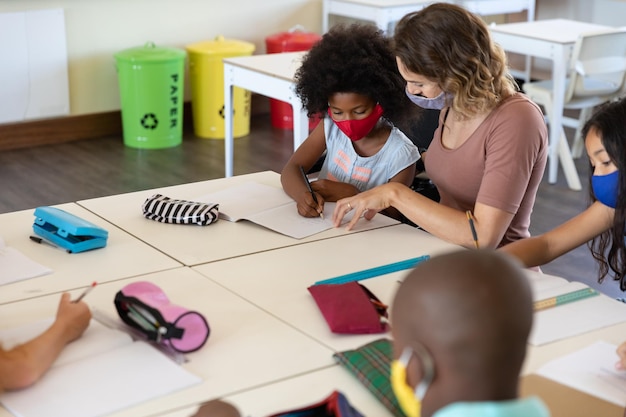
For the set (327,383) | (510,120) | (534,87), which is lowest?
(534,87)

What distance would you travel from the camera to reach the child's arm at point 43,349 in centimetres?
140

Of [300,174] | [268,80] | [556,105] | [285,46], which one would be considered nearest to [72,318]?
[300,174]

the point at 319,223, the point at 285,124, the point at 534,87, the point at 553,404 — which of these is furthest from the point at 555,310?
the point at 285,124

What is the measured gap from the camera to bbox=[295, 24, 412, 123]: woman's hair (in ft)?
8.05

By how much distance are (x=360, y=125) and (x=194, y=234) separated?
584 mm

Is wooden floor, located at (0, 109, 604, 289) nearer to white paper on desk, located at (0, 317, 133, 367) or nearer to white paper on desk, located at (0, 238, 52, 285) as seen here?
white paper on desk, located at (0, 238, 52, 285)

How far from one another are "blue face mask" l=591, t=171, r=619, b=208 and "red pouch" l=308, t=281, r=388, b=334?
0.58m

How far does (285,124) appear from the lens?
5.89 metres

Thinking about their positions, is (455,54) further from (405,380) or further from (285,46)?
(285,46)

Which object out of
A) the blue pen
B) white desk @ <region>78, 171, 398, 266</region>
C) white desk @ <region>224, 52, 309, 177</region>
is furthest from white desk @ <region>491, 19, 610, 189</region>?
the blue pen

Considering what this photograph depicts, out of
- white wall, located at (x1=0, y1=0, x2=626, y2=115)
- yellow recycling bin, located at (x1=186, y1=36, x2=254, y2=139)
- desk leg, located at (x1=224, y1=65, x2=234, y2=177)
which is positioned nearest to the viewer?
desk leg, located at (x1=224, y1=65, x2=234, y2=177)

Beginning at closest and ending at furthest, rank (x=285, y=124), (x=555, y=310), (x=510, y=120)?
(x=555, y=310) < (x=510, y=120) < (x=285, y=124)

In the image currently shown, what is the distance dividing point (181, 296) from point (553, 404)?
73 centimetres

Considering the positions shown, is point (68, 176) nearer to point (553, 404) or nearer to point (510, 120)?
point (510, 120)
